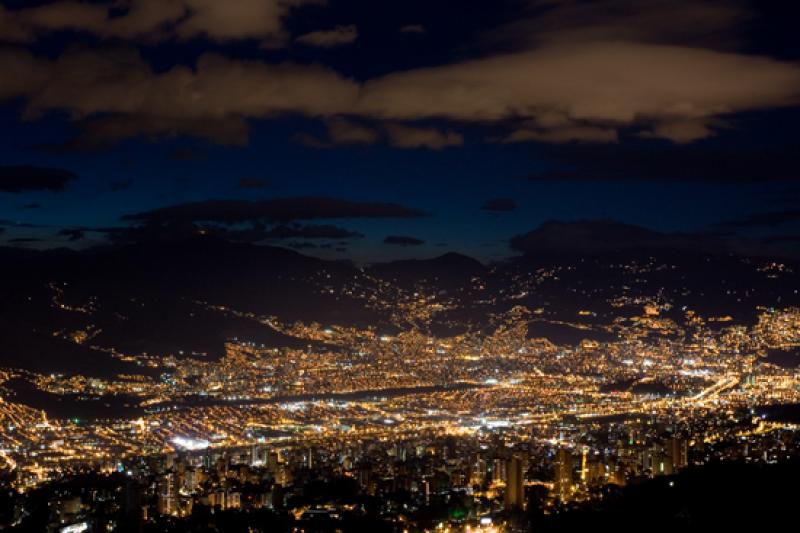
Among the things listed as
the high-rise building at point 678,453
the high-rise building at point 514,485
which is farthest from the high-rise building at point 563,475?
the high-rise building at point 678,453

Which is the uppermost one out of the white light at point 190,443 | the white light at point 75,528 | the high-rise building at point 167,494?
the white light at point 190,443

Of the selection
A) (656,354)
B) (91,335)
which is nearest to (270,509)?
(91,335)

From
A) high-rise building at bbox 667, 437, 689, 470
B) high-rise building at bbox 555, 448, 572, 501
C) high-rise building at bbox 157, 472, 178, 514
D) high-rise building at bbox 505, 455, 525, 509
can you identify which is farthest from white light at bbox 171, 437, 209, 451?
high-rise building at bbox 667, 437, 689, 470

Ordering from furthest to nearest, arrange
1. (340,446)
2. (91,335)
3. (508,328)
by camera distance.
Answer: (508,328) → (91,335) → (340,446)

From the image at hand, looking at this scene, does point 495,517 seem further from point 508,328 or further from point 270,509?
point 508,328

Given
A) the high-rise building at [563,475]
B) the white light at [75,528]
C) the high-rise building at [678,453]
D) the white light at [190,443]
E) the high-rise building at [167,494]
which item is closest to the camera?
the white light at [75,528]

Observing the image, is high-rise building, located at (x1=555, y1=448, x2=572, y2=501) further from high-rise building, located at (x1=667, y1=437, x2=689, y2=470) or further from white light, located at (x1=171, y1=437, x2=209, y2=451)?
white light, located at (x1=171, y1=437, x2=209, y2=451)

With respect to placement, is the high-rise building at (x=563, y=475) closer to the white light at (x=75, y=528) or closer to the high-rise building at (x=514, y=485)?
the high-rise building at (x=514, y=485)

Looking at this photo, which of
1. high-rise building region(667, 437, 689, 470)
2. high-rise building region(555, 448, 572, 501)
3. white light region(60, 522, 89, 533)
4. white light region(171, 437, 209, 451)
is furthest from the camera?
white light region(171, 437, 209, 451)

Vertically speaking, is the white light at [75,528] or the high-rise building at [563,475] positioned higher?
the high-rise building at [563,475]
